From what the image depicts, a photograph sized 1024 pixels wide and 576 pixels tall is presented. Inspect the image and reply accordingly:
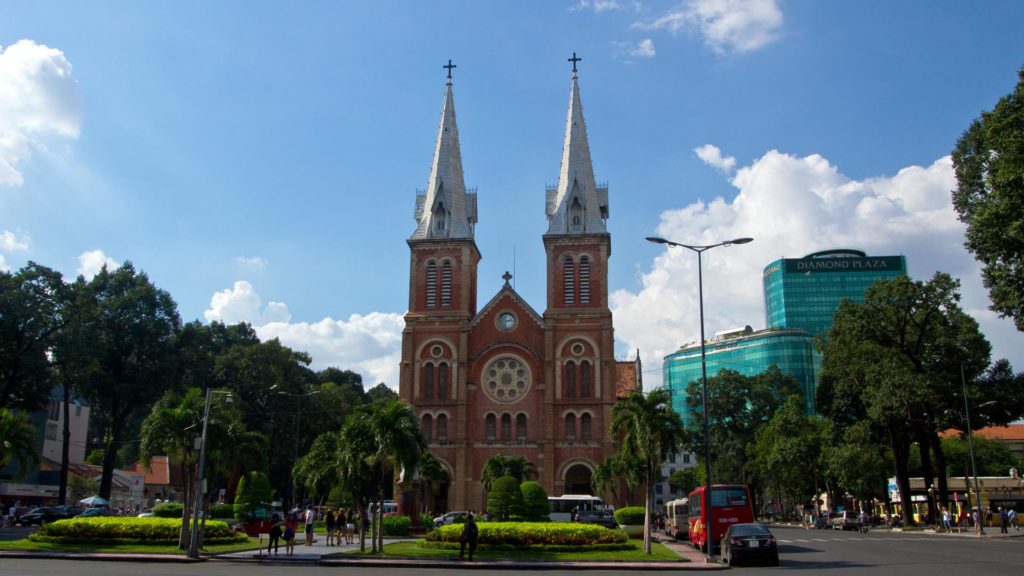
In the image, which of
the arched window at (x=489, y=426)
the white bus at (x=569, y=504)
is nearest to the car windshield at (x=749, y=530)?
the white bus at (x=569, y=504)

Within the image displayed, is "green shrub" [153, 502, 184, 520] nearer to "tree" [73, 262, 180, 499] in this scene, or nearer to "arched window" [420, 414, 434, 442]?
"tree" [73, 262, 180, 499]

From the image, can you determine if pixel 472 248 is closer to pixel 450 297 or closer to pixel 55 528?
pixel 450 297

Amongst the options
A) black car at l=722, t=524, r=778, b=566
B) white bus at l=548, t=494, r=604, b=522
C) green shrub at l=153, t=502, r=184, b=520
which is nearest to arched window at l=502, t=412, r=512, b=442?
white bus at l=548, t=494, r=604, b=522

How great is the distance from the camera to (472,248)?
65125 millimetres

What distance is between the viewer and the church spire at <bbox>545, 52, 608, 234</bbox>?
64250mm

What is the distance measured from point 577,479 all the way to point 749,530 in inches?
1313

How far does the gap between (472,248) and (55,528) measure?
1559 inches

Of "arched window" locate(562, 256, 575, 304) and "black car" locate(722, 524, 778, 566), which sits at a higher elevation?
"arched window" locate(562, 256, 575, 304)

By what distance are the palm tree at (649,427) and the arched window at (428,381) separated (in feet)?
90.4

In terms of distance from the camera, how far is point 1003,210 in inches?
1104

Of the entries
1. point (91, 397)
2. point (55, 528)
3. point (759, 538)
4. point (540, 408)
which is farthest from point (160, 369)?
point (759, 538)

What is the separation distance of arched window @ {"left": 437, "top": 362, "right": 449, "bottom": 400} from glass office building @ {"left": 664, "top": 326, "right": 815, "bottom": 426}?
73090mm

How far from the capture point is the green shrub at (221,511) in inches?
1937

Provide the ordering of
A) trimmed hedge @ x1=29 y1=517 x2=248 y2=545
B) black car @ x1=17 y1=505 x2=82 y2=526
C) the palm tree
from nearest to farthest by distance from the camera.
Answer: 1. trimmed hedge @ x1=29 y1=517 x2=248 y2=545
2. the palm tree
3. black car @ x1=17 y1=505 x2=82 y2=526
